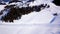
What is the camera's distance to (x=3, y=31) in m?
6.82

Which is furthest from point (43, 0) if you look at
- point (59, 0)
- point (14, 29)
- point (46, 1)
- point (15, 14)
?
point (14, 29)

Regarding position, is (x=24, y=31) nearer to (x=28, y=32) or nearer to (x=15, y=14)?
(x=28, y=32)

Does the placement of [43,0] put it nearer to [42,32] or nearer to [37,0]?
[37,0]

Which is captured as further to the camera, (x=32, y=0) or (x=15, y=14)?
(x=32, y=0)

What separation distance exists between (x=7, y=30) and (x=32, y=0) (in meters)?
13.0

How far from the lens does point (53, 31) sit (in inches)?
245

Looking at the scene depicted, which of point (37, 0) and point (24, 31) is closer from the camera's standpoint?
point (24, 31)

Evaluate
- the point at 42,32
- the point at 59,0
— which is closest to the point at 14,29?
the point at 42,32

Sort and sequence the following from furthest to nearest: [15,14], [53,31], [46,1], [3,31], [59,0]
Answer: [46,1] < [59,0] < [15,14] < [3,31] < [53,31]

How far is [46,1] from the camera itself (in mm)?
18469

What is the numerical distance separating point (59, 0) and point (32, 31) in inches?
431

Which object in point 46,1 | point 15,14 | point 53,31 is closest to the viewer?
point 53,31

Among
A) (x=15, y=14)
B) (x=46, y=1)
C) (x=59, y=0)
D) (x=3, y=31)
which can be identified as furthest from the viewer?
(x=46, y=1)

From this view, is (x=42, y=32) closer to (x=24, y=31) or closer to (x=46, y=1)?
(x=24, y=31)
